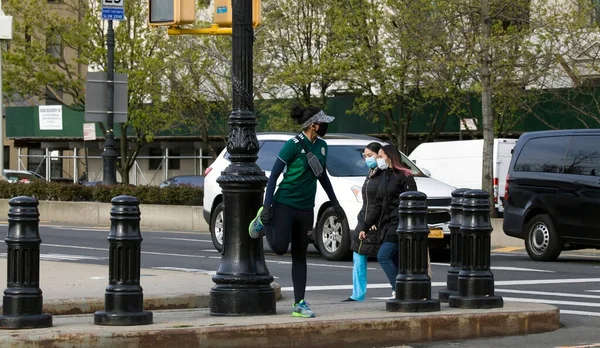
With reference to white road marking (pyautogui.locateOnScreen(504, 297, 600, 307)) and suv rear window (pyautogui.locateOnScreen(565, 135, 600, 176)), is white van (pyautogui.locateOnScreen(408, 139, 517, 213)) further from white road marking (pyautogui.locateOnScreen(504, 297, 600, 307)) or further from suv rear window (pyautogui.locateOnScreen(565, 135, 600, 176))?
white road marking (pyautogui.locateOnScreen(504, 297, 600, 307))

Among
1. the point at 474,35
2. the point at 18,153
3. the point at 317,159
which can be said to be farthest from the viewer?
the point at 18,153

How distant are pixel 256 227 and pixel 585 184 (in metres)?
10.1

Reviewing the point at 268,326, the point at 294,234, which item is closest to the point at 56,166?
the point at 294,234

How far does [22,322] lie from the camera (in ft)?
29.9

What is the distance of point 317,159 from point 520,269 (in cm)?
809

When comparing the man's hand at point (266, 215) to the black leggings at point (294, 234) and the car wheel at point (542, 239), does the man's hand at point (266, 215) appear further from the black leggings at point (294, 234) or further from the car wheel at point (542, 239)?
the car wheel at point (542, 239)

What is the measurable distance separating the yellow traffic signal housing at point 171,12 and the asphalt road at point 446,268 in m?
2.92

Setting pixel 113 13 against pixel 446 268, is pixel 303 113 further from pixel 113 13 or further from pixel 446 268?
pixel 113 13

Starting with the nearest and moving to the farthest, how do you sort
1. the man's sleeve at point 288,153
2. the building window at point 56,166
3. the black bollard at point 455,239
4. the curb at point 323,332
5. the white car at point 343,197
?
the curb at point 323,332 < the man's sleeve at point 288,153 < the black bollard at point 455,239 < the white car at point 343,197 < the building window at point 56,166

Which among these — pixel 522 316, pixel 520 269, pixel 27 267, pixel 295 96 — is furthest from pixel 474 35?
pixel 27 267

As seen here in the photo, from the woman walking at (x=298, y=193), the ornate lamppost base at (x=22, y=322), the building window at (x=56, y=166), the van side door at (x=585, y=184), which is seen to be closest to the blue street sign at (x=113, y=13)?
the van side door at (x=585, y=184)

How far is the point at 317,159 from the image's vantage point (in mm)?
10500

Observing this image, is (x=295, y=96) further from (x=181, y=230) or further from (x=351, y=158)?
(x=351, y=158)

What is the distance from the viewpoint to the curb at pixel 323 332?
8836 millimetres
